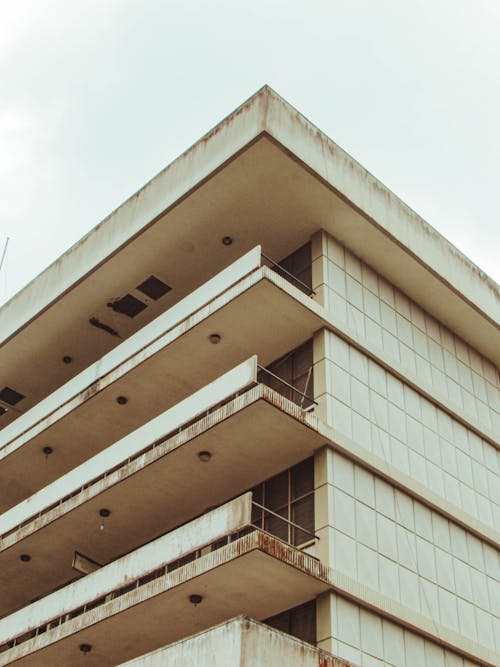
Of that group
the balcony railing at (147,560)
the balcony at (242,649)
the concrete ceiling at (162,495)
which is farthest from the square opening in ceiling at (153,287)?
the balcony at (242,649)

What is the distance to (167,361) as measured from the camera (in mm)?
23922

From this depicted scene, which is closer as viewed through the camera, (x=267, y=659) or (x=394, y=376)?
(x=267, y=659)

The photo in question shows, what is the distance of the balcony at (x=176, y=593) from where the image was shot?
17938mm

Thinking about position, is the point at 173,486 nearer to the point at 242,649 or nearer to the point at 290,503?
the point at 290,503

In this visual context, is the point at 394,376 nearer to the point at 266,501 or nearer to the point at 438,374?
the point at 438,374

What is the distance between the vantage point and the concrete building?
1933cm

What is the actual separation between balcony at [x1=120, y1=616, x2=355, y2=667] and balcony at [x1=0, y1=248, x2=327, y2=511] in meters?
9.26

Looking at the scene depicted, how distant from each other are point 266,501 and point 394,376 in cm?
518

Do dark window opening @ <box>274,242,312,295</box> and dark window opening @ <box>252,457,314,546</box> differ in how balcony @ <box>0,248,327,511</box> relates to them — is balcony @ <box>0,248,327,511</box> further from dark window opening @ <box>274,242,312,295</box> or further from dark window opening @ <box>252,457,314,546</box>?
dark window opening @ <box>252,457,314,546</box>

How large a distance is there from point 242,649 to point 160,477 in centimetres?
860

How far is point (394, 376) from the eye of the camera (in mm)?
24094

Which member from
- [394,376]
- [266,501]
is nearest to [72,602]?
[266,501]

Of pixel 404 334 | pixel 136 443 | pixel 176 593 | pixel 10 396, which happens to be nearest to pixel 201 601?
pixel 176 593

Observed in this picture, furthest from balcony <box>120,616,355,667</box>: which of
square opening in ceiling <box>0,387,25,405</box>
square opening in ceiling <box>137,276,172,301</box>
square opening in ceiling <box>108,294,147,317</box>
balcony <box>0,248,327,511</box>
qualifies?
square opening in ceiling <box>0,387,25,405</box>
